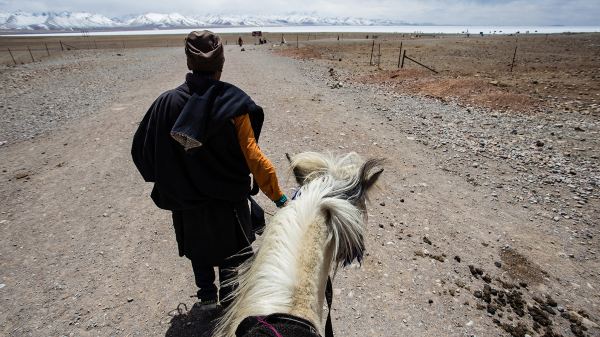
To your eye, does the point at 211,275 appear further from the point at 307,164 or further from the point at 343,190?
the point at 343,190

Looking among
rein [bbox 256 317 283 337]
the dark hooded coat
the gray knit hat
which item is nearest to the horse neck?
rein [bbox 256 317 283 337]

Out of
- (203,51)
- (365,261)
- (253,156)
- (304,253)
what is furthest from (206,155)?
(365,261)

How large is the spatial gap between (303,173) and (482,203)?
13.0ft

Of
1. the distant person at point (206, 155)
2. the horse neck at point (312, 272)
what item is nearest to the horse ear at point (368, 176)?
the horse neck at point (312, 272)

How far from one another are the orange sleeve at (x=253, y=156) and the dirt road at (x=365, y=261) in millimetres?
871

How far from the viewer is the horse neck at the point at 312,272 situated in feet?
4.72

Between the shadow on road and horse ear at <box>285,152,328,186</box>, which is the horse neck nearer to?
horse ear at <box>285,152,328,186</box>

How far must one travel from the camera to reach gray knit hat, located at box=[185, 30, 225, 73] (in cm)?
174

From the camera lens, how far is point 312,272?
61.0 inches

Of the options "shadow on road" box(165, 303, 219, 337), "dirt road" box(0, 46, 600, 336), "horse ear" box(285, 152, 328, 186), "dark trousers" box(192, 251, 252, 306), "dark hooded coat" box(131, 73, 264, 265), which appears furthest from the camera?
"dirt road" box(0, 46, 600, 336)

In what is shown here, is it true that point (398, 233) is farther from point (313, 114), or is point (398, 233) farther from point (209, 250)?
point (313, 114)

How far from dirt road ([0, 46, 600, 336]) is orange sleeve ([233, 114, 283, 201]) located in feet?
2.86

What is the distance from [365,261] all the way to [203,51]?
Answer: 9.55ft

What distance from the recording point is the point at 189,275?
134 inches
